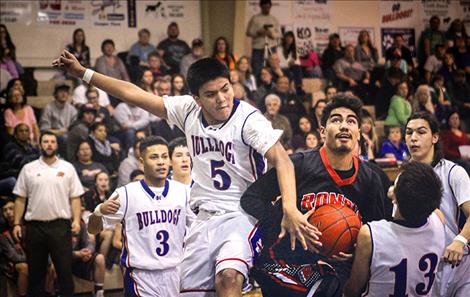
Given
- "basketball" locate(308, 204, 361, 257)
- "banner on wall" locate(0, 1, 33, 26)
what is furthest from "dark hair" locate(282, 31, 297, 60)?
"basketball" locate(308, 204, 361, 257)

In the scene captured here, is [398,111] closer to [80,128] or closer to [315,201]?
[80,128]

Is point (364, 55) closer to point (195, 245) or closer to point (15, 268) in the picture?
point (15, 268)

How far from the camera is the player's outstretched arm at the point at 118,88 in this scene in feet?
16.9

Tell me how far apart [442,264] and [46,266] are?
5065 mm

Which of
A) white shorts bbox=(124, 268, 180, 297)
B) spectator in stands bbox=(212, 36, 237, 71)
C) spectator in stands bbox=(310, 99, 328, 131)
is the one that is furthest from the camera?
spectator in stands bbox=(212, 36, 237, 71)

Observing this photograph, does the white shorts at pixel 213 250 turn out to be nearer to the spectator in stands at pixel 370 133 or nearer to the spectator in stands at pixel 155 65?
the spectator in stands at pixel 370 133

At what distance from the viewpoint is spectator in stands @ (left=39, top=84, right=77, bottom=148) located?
1117 centimetres

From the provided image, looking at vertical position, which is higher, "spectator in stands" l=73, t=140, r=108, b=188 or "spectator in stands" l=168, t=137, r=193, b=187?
"spectator in stands" l=168, t=137, r=193, b=187

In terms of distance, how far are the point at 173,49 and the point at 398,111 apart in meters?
3.88

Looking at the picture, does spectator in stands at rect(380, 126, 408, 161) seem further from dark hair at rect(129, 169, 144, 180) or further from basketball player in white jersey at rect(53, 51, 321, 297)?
basketball player in white jersey at rect(53, 51, 321, 297)

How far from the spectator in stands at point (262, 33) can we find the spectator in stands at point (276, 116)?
7.29 ft

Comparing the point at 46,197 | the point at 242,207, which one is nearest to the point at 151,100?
the point at 242,207

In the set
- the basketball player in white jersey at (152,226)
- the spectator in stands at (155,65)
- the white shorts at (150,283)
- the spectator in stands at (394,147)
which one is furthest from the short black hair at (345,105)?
the spectator in stands at (155,65)

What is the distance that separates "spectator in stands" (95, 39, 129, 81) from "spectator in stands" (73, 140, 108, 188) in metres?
2.40
